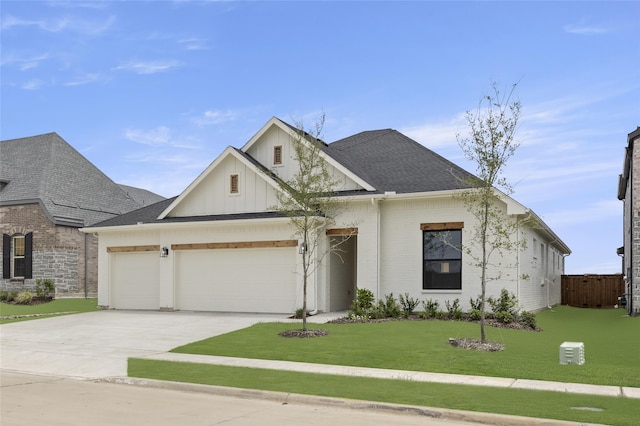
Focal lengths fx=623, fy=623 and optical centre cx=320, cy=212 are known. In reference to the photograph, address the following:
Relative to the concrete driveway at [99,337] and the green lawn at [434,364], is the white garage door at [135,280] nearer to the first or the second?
the concrete driveway at [99,337]

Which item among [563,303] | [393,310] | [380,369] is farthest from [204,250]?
[563,303]

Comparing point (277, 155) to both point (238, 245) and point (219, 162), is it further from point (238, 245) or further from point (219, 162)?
point (238, 245)

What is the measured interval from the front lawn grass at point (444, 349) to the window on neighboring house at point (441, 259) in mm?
2443

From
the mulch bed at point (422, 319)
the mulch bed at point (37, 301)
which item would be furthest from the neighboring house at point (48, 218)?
the mulch bed at point (422, 319)

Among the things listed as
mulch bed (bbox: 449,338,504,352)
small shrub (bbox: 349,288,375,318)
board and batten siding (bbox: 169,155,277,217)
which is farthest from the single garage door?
mulch bed (bbox: 449,338,504,352)

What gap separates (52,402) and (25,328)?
41.4 ft

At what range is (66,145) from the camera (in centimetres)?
3934

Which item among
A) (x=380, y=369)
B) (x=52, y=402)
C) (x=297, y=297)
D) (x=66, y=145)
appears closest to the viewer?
(x=52, y=402)

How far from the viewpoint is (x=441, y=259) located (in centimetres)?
2173

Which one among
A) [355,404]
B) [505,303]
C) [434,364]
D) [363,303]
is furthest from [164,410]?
[505,303]

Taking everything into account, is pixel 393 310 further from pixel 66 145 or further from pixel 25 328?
pixel 66 145

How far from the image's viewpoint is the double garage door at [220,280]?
76.7ft

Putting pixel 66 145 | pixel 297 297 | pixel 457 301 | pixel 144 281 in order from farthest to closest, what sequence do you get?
pixel 66 145
pixel 144 281
pixel 297 297
pixel 457 301

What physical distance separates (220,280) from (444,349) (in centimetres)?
1235
